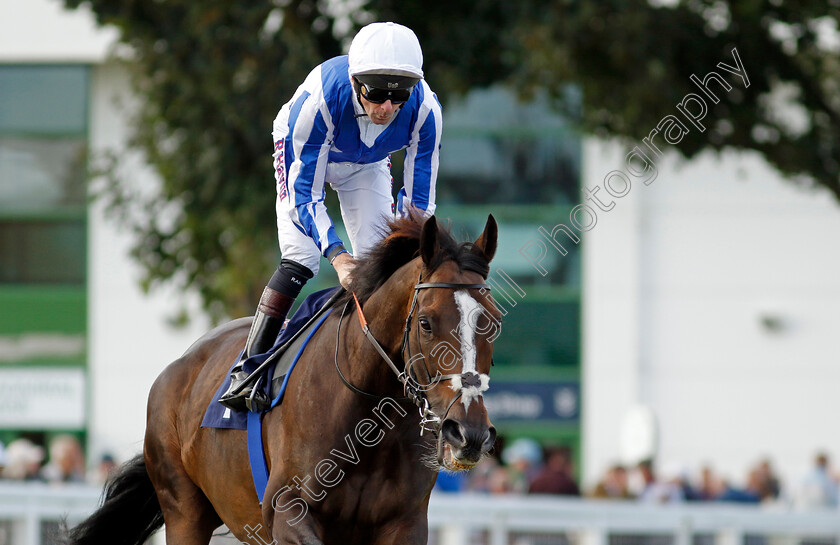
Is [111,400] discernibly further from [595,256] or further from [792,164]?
[792,164]

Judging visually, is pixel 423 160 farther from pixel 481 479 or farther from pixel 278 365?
pixel 481 479

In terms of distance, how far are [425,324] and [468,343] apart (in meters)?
0.20

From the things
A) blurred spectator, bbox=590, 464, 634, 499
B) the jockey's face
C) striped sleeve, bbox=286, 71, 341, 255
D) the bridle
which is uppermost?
the jockey's face

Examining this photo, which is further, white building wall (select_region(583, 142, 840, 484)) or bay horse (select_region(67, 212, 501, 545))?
white building wall (select_region(583, 142, 840, 484))

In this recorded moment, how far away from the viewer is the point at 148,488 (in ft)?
20.3

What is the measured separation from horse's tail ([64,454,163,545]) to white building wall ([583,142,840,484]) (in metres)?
15.9

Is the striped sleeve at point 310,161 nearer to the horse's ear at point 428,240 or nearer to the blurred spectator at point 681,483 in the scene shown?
the horse's ear at point 428,240

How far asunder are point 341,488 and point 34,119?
19.9 meters

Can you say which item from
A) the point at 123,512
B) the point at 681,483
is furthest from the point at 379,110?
the point at 681,483

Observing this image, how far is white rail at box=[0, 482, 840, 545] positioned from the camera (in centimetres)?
846

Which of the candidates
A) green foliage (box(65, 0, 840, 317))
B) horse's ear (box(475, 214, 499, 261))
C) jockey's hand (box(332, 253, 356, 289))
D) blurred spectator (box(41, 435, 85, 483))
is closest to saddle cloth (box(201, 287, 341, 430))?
jockey's hand (box(332, 253, 356, 289))

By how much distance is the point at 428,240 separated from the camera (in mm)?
4145

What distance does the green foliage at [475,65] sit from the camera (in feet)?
33.9

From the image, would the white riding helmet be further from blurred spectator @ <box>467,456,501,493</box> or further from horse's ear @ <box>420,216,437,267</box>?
blurred spectator @ <box>467,456,501,493</box>
